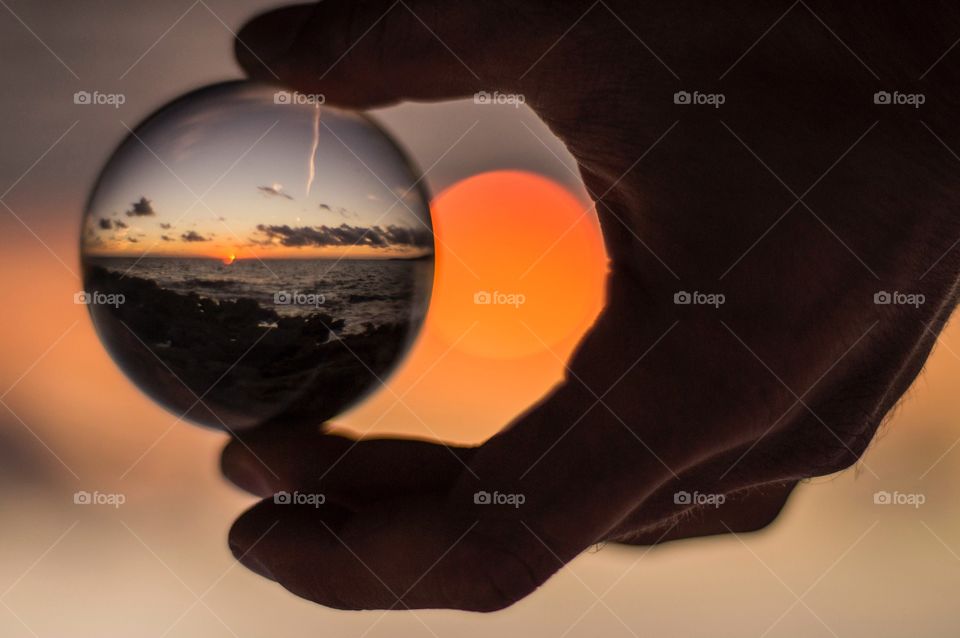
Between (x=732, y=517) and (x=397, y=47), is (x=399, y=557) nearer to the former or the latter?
(x=397, y=47)

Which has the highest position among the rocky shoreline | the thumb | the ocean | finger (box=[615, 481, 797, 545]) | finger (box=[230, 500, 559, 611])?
the thumb

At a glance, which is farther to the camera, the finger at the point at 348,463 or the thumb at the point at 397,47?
the finger at the point at 348,463

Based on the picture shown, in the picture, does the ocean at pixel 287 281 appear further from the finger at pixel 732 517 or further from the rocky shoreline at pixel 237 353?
the finger at pixel 732 517

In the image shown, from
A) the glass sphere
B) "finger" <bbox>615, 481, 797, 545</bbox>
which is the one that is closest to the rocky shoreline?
the glass sphere

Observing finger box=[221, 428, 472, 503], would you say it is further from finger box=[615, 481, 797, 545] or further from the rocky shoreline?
finger box=[615, 481, 797, 545]

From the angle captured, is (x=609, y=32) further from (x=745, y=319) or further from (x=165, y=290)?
(x=165, y=290)

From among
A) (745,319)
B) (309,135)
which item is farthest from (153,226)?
(745,319)

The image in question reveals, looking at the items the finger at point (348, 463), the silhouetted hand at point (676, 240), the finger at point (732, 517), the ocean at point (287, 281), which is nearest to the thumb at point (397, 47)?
the silhouetted hand at point (676, 240)

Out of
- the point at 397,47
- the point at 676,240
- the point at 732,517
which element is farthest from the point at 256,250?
the point at 732,517
